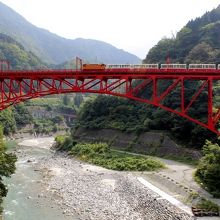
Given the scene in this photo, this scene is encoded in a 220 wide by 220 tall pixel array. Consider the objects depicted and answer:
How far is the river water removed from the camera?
3269cm

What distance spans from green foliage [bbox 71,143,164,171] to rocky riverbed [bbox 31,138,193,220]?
1.71m

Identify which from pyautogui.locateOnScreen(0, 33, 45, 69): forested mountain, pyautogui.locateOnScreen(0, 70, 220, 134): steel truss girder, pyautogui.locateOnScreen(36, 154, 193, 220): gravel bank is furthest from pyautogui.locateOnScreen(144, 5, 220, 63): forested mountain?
pyautogui.locateOnScreen(0, 33, 45, 69): forested mountain

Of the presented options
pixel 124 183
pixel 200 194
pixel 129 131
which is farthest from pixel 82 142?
pixel 200 194

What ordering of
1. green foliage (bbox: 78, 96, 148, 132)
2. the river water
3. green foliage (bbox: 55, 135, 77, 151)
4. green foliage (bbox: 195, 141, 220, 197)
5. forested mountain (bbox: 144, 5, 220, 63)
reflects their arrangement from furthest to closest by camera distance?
forested mountain (bbox: 144, 5, 220, 63), green foliage (bbox: 55, 135, 77, 151), green foliage (bbox: 78, 96, 148, 132), the river water, green foliage (bbox: 195, 141, 220, 197)

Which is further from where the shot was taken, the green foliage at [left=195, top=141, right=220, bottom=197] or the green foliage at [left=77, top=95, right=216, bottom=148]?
the green foliage at [left=77, top=95, right=216, bottom=148]

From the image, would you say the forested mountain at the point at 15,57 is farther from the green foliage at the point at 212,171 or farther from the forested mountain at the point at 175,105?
the green foliage at the point at 212,171

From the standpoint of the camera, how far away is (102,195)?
37969mm

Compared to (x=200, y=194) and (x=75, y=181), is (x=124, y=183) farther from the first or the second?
(x=200, y=194)

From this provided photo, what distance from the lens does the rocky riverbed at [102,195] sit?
30984mm

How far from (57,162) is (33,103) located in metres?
74.5

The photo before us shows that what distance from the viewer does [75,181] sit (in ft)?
146

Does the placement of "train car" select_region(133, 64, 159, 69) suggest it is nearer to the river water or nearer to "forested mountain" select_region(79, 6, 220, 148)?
the river water

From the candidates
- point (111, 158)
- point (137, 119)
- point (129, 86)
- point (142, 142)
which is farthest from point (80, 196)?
point (137, 119)

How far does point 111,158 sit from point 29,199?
734 inches
